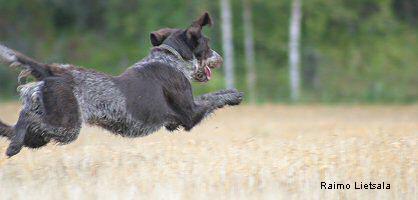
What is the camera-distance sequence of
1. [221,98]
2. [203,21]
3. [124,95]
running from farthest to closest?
[221,98] < [203,21] < [124,95]

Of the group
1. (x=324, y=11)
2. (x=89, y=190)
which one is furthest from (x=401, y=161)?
(x=324, y=11)

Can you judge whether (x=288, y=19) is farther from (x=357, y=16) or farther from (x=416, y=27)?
(x=416, y=27)

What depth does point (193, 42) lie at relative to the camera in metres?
7.82

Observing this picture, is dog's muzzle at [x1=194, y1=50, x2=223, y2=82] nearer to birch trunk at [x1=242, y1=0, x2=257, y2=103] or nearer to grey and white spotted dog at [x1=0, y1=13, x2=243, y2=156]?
grey and white spotted dog at [x1=0, y1=13, x2=243, y2=156]

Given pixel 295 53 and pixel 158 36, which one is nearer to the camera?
pixel 158 36

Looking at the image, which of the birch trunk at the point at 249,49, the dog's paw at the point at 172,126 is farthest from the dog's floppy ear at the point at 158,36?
the birch trunk at the point at 249,49

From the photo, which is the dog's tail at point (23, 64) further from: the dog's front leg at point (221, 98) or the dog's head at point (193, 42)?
the dog's front leg at point (221, 98)

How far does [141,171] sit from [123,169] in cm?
23

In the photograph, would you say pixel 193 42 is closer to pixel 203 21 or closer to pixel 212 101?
pixel 203 21

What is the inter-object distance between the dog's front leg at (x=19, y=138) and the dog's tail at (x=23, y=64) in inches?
Answer: 14.7

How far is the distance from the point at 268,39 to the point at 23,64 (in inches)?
703

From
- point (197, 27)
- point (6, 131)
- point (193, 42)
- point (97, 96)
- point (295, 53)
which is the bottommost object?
point (295, 53)

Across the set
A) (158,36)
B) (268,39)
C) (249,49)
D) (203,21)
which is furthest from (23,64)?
(268,39)

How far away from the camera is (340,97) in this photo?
21.5m
